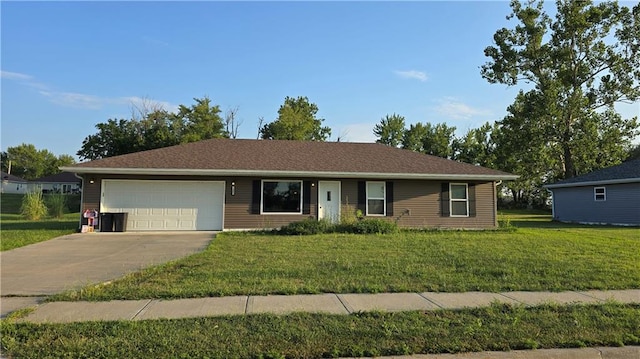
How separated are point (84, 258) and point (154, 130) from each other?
29.5m

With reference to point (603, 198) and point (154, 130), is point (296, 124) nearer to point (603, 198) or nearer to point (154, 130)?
point (154, 130)

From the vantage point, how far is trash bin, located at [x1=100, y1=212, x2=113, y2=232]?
14.8 metres

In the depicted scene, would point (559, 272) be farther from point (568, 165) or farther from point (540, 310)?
point (568, 165)

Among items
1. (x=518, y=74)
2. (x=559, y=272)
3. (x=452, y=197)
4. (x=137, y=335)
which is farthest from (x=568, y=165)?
(x=137, y=335)

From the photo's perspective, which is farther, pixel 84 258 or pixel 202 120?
pixel 202 120

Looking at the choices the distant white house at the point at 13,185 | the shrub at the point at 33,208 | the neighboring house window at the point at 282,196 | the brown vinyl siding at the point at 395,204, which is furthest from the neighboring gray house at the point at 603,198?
the distant white house at the point at 13,185

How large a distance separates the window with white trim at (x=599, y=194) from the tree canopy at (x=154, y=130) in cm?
2884

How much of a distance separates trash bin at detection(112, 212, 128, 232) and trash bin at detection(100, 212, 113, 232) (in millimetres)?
146

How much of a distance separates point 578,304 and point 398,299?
239 centimetres

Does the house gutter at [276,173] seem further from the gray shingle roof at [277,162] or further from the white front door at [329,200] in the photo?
the white front door at [329,200]

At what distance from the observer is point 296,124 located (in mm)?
39031

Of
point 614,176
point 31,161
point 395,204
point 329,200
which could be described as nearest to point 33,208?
point 329,200

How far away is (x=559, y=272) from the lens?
7469mm

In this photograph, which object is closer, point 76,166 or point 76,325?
point 76,325
